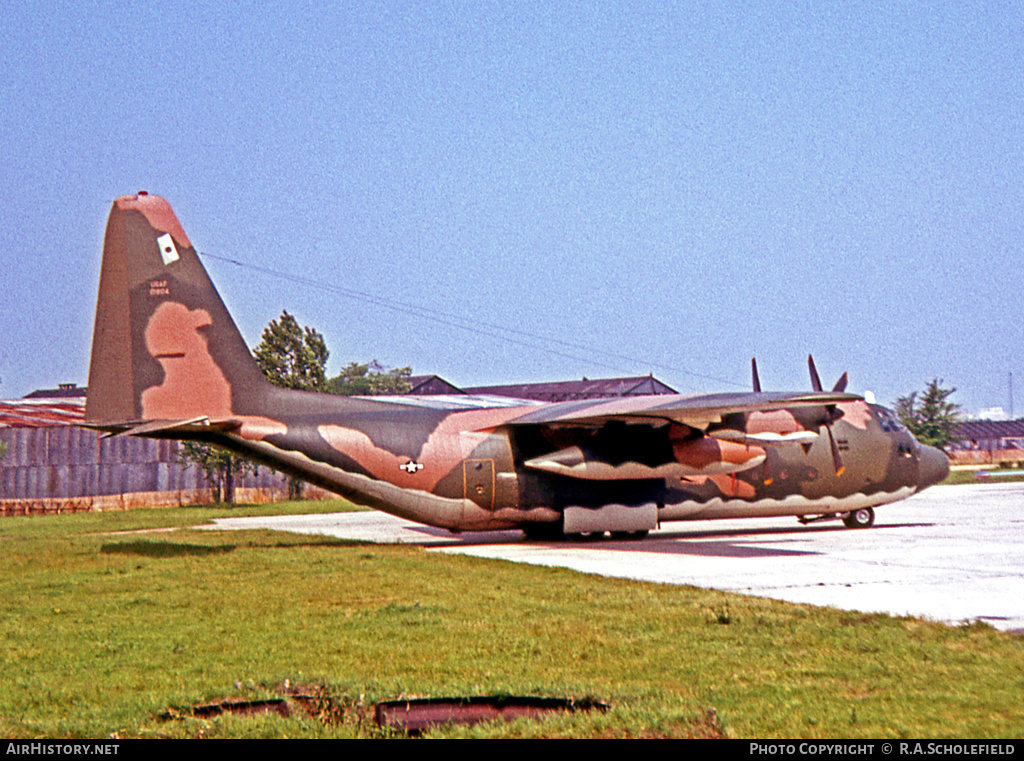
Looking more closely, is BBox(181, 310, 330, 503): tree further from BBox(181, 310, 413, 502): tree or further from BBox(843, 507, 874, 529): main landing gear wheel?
BBox(843, 507, 874, 529): main landing gear wheel

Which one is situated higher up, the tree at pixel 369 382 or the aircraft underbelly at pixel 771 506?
the tree at pixel 369 382

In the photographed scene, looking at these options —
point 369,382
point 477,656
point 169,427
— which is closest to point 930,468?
point 169,427

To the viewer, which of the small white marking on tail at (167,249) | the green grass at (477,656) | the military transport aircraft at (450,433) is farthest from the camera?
the small white marking on tail at (167,249)

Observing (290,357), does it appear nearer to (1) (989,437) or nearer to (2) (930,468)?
(2) (930,468)

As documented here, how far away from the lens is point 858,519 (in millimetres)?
29766

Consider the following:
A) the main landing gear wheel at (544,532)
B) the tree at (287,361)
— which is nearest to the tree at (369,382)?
the tree at (287,361)

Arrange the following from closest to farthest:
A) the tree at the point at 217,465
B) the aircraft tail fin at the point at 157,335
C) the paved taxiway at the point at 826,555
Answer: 1. the paved taxiway at the point at 826,555
2. the aircraft tail fin at the point at 157,335
3. the tree at the point at 217,465

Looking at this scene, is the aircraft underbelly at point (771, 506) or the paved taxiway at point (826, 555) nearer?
the paved taxiway at point (826, 555)

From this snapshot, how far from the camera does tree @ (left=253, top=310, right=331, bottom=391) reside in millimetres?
58125

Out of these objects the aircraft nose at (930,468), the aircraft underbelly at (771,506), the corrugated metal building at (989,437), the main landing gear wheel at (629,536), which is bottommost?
the main landing gear wheel at (629,536)

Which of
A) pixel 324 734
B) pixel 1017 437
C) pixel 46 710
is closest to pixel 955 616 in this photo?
pixel 324 734

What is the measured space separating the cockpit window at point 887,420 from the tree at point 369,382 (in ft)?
236

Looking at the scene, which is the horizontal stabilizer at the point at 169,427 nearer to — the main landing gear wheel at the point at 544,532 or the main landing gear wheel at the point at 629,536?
the main landing gear wheel at the point at 544,532

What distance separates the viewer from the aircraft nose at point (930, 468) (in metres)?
30.0
